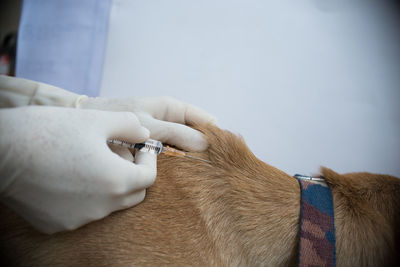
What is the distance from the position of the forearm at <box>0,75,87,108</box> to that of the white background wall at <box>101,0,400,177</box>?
1.83ft

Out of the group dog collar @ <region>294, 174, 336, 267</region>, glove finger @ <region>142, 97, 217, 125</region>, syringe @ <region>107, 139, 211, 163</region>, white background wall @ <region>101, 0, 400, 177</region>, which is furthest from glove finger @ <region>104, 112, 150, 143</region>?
white background wall @ <region>101, 0, 400, 177</region>

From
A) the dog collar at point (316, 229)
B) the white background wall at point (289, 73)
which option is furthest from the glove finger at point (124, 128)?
the white background wall at point (289, 73)

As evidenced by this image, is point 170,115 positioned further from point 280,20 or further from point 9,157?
point 280,20

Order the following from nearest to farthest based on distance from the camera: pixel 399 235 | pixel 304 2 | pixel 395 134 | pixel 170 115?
pixel 399 235 → pixel 170 115 → pixel 395 134 → pixel 304 2

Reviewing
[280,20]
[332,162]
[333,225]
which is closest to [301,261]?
[333,225]

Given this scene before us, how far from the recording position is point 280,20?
1.30 m

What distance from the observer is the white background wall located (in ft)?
3.92

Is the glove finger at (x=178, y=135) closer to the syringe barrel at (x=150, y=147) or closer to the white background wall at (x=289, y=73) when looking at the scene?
the syringe barrel at (x=150, y=147)

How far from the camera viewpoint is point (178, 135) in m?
0.75

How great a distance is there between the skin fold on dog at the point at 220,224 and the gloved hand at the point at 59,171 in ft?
0.19

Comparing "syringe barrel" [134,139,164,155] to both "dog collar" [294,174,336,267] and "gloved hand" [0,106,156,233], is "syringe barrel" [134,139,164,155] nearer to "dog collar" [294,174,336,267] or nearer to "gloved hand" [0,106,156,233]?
"gloved hand" [0,106,156,233]

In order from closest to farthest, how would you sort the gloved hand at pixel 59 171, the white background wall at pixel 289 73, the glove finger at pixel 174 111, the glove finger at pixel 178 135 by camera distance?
the gloved hand at pixel 59 171, the glove finger at pixel 178 135, the glove finger at pixel 174 111, the white background wall at pixel 289 73

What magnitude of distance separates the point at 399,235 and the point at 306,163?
0.59m

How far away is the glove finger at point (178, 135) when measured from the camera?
750 mm
